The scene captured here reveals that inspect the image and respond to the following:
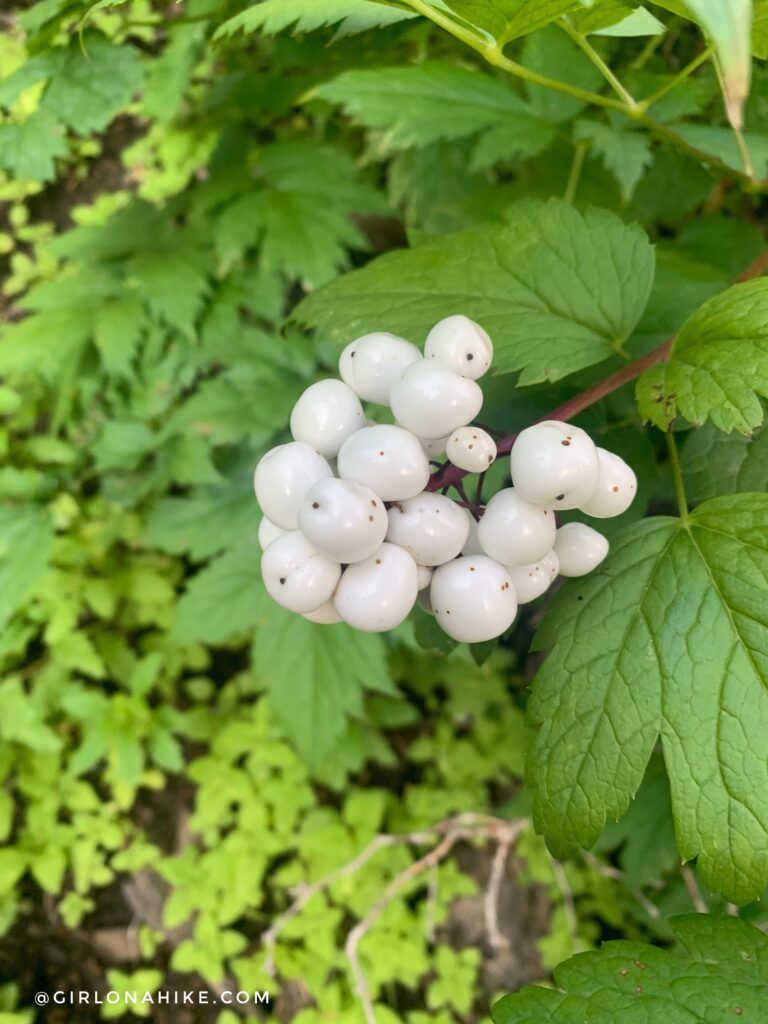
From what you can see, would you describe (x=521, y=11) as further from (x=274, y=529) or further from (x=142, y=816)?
(x=142, y=816)

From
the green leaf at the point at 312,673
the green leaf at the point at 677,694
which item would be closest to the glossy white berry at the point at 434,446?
the green leaf at the point at 677,694

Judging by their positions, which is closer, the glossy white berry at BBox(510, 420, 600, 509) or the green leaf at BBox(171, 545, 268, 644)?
the glossy white berry at BBox(510, 420, 600, 509)

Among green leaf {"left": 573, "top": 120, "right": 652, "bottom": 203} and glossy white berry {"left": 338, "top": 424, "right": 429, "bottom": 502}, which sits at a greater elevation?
glossy white berry {"left": 338, "top": 424, "right": 429, "bottom": 502}

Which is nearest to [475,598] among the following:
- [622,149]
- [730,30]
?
[730,30]

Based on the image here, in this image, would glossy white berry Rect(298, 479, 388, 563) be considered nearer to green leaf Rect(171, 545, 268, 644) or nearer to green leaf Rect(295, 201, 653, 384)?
green leaf Rect(295, 201, 653, 384)

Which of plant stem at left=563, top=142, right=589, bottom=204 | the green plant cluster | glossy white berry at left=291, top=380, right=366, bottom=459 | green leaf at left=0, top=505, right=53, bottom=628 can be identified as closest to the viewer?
glossy white berry at left=291, top=380, right=366, bottom=459

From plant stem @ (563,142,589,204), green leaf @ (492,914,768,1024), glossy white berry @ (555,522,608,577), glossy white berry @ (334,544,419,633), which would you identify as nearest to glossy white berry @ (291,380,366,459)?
glossy white berry @ (334,544,419,633)

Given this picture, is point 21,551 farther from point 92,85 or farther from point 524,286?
point 524,286

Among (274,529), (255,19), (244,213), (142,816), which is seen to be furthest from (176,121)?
(142,816)
